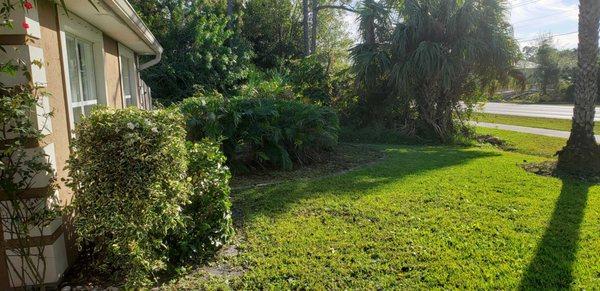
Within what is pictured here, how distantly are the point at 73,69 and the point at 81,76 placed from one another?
A: 392 millimetres

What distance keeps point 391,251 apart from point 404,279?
58cm

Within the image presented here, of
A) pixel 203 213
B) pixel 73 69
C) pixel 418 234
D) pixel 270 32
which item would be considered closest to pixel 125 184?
pixel 203 213

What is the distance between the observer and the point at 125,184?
10.6 ft

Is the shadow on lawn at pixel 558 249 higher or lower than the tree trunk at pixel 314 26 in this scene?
lower

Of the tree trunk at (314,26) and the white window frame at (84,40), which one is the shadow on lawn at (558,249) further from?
the tree trunk at (314,26)

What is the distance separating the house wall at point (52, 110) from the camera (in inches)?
128

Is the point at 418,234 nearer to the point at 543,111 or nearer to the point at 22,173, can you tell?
the point at 22,173

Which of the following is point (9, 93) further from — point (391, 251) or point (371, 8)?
point (371, 8)

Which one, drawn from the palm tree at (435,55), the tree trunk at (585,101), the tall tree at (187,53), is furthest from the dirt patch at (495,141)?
the tall tree at (187,53)

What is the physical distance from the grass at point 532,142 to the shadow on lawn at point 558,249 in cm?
554

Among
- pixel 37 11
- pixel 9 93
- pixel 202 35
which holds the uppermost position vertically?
pixel 202 35

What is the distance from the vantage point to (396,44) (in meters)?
13.4

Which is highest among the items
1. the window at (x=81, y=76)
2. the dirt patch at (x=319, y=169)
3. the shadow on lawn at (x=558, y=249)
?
the window at (x=81, y=76)

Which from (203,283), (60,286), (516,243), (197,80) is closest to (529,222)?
(516,243)
